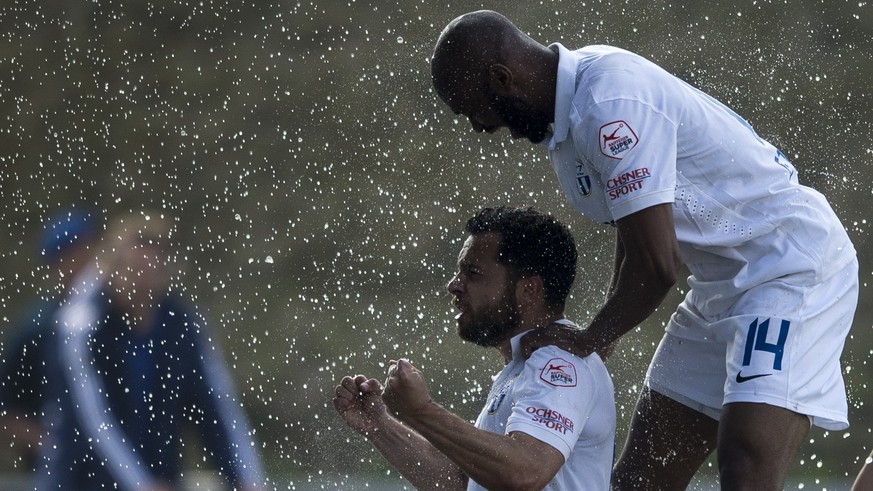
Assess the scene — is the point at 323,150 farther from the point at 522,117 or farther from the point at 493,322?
the point at 522,117

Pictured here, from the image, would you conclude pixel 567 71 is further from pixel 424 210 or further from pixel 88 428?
pixel 424 210

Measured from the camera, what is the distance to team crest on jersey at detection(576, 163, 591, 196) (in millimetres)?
2738

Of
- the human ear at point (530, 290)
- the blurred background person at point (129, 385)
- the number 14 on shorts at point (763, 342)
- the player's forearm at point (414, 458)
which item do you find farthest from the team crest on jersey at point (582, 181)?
the blurred background person at point (129, 385)

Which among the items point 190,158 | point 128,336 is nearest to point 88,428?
point 128,336

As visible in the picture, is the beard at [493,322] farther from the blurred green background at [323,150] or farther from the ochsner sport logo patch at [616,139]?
the blurred green background at [323,150]

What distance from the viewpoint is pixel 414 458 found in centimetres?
296

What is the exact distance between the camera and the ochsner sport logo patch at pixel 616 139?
8.39 ft

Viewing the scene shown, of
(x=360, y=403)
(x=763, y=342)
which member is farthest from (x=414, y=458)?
(x=763, y=342)

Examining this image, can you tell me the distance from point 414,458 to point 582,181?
2.51 ft

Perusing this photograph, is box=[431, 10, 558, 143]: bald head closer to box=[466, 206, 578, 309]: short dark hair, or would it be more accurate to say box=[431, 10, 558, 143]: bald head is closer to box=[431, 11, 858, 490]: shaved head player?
box=[431, 11, 858, 490]: shaved head player

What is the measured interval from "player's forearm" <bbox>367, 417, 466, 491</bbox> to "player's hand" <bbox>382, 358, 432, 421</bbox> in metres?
0.42

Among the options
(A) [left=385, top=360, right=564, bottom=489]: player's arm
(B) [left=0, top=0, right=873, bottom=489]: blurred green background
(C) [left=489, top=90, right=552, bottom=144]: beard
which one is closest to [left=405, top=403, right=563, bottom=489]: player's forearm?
(A) [left=385, top=360, right=564, bottom=489]: player's arm

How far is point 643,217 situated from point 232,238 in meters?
10.2

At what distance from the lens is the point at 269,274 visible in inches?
464
